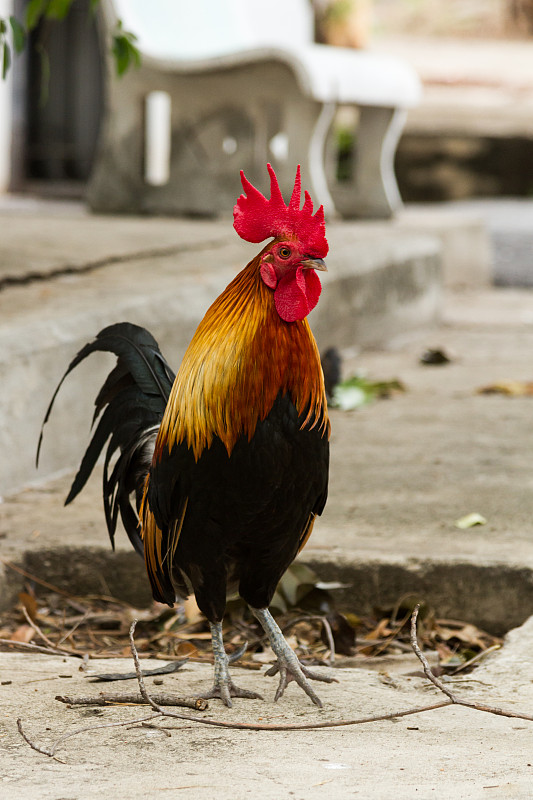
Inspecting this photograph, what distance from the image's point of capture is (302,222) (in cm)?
228

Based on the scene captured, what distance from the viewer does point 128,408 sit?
9.32 feet

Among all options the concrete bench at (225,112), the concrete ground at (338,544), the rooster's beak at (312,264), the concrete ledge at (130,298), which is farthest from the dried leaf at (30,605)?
the concrete bench at (225,112)

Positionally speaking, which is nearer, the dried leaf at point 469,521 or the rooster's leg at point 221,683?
the rooster's leg at point 221,683

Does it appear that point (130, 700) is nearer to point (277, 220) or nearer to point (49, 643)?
point (49, 643)

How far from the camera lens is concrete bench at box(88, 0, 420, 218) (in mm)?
7078

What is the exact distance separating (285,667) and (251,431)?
57 centimetres

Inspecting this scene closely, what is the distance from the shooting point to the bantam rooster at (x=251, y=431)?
227cm

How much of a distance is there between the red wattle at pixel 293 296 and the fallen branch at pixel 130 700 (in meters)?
0.81

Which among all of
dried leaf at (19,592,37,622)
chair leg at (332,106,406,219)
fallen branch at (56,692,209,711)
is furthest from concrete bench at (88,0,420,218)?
fallen branch at (56,692,209,711)

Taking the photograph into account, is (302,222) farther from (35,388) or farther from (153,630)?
(35,388)

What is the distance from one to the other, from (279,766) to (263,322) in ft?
2.76

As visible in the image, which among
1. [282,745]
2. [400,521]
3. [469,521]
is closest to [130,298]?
[400,521]

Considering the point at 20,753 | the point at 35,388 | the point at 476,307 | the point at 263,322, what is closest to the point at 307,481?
the point at 263,322

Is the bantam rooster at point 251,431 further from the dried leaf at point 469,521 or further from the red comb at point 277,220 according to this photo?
the dried leaf at point 469,521
